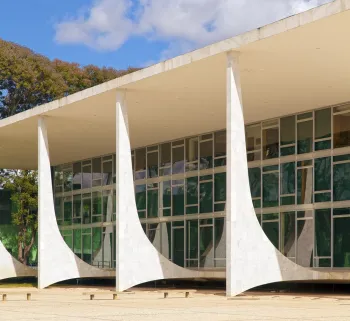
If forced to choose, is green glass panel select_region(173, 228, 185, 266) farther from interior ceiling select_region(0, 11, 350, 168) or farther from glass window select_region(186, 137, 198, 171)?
interior ceiling select_region(0, 11, 350, 168)

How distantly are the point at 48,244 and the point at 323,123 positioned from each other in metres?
10.8

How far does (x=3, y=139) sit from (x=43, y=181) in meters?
4.88

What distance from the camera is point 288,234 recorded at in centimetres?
2802

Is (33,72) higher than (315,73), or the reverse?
(33,72)

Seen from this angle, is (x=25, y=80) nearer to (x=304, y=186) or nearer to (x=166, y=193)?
(x=166, y=193)

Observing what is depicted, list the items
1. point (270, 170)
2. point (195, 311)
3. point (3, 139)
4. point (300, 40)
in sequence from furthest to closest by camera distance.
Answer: point (3, 139)
point (270, 170)
point (300, 40)
point (195, 311)

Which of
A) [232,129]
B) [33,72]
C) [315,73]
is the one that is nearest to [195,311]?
[232,129]

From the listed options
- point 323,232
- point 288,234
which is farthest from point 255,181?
point 323,232

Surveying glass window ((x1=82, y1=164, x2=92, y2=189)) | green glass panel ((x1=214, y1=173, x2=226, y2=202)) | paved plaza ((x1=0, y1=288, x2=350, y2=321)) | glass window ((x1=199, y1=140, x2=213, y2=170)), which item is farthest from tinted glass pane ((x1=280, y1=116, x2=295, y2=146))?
glass window ((x1=82, y1=164, x2=92, y2=189))

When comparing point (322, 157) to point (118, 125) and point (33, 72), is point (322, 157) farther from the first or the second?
point (33, 72)

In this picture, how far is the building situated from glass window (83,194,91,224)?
0.77 ft

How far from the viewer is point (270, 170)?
29.0 m

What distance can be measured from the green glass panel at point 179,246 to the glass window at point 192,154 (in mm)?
2466

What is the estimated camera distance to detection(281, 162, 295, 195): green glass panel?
28011mm
